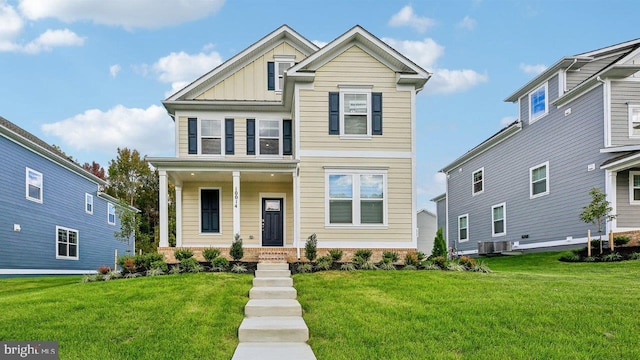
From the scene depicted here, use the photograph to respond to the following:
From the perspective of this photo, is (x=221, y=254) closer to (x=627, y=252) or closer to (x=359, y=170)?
(x=359, y=170)

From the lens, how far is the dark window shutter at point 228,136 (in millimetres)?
16453

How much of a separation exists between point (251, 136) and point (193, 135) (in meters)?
2.04

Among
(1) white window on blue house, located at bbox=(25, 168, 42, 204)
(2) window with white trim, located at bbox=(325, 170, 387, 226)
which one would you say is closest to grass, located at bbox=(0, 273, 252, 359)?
(2) window with white trim, located at bbox=(325, 170, 387, 226)

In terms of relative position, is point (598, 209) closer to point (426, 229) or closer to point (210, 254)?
point (210, 254)

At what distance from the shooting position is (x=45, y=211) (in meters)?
19.2

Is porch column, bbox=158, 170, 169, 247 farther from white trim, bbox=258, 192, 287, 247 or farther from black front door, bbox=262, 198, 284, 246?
black front door, bbox=262, 198, 284, 246

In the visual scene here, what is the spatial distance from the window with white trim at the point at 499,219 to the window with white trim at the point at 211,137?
13.1m

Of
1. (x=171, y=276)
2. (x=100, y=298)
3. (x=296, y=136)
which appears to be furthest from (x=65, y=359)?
(x=296, y=136)

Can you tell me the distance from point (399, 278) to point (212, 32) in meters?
12.2

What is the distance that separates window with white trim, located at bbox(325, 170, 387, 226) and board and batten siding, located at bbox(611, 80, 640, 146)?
7.86 m

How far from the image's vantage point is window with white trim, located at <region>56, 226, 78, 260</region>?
20.3 meters

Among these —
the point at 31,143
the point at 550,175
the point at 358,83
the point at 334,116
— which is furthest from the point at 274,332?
the point at 31,143

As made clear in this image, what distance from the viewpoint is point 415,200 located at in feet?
45.5

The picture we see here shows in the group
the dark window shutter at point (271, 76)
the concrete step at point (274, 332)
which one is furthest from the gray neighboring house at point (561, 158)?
the concrete step at point (274, 332)
